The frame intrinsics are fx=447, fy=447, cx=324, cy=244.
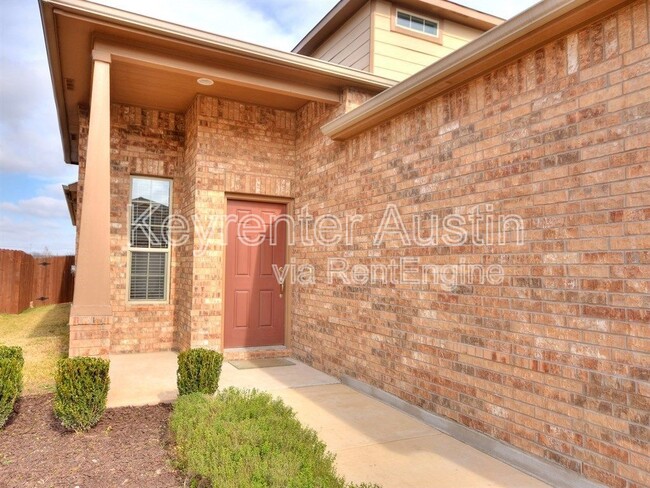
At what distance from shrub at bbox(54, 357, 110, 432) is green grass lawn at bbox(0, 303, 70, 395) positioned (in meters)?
1.29

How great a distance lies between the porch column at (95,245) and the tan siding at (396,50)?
4267 millimetres

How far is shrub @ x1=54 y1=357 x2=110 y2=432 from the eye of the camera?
3.62m

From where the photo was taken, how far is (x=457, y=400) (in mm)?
3795

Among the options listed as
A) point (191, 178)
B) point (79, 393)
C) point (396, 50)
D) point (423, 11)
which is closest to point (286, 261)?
point (191, 178)

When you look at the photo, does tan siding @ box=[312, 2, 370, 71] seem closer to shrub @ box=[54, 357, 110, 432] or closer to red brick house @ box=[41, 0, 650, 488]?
red brick house @ box=[41, 0, 650, 488]

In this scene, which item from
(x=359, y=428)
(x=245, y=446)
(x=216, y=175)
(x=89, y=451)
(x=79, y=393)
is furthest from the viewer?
(x=216, y=175)

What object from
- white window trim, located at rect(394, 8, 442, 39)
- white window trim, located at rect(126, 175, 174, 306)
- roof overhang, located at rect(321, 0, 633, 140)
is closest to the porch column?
white window trim, located at rect(126, 175, 174, 306)

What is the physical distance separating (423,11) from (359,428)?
7.12m

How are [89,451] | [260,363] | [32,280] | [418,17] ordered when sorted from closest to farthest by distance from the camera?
[89,451] < [260,363] < [418,17] < [32,280]

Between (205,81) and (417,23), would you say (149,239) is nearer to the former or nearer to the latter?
(205,81)

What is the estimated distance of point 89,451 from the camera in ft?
10.9

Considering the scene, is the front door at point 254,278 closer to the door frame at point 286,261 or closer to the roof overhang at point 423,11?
the door frame at point 286,261

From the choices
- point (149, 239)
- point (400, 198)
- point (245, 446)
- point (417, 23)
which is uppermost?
point (417, 23)

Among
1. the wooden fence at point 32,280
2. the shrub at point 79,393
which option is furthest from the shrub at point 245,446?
the wooden fence at point 32,280
